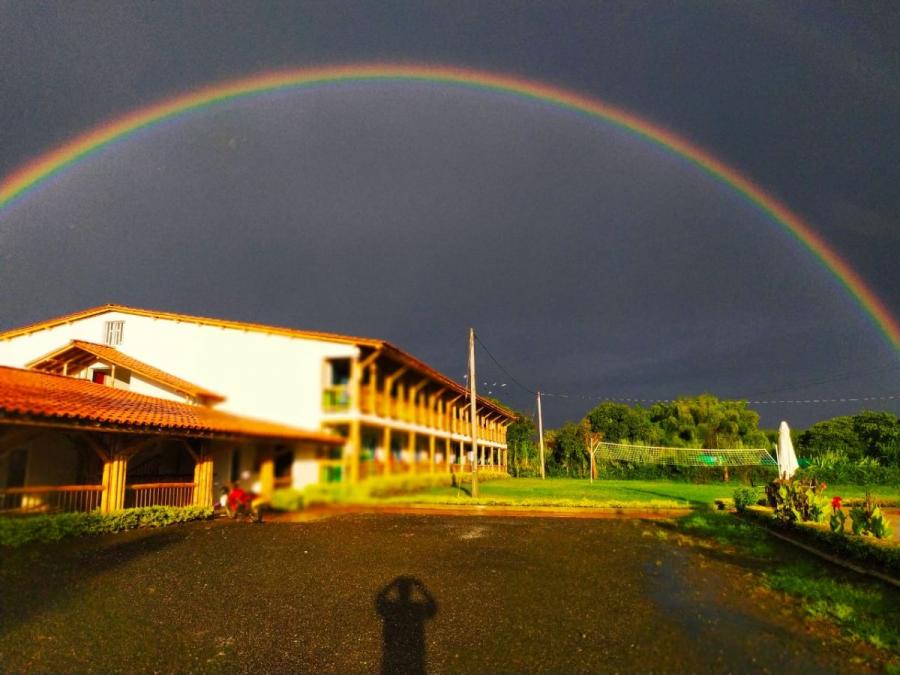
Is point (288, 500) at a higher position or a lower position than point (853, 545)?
higher

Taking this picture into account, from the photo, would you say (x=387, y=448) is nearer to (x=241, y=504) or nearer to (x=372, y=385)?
(x=372, y=385)

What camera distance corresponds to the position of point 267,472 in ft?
5.82

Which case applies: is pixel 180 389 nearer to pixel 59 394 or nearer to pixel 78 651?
pixel 59 394

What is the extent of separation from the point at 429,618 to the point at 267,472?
408 inches

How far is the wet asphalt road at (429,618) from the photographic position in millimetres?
6926

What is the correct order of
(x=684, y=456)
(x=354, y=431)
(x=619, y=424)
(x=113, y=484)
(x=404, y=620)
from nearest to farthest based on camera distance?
(x=354, y=431), (x=113, y=484), (x=404, y=620), (x=684, y=456), (x=619, y=424)

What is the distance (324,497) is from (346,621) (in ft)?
32.9

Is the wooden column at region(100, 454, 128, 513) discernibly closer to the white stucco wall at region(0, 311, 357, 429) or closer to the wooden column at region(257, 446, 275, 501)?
the white stucco wall at region(0, 311, 357, 429)

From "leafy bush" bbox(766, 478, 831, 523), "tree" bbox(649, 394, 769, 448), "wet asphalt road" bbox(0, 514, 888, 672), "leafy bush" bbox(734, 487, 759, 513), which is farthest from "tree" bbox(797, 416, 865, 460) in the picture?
"wet asphalt road" bbox(0, 514, 888, 672)

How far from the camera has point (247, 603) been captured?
12352 mm

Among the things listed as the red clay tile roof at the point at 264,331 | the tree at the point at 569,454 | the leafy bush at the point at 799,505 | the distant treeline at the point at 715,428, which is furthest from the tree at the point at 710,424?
the red clay tile roof at the point at 264,331

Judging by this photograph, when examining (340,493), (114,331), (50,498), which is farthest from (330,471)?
(114,331)

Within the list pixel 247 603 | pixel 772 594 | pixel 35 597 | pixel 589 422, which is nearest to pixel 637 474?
pixel 589 422

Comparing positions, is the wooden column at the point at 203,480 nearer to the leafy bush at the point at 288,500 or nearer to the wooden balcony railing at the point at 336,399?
the leafy bush at the point at 288,500
